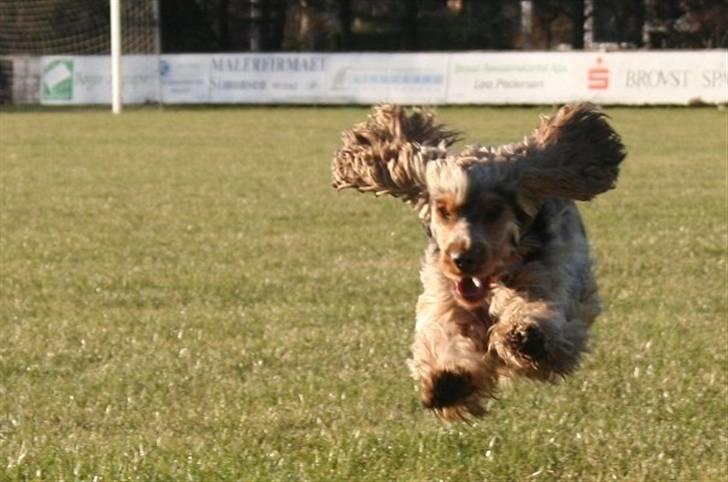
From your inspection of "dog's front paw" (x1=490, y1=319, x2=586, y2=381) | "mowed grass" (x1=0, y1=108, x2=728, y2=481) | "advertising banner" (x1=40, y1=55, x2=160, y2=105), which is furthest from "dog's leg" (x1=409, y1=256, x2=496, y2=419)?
"advertising banner" (x1=40, y1=55, x2=160, y2=105)

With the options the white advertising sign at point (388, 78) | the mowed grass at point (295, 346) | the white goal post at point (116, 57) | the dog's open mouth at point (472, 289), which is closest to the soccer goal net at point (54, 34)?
the white goal post at point (116, 57)

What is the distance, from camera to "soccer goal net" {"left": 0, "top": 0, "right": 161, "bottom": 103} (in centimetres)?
4447

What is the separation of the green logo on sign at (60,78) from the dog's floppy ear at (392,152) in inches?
1509

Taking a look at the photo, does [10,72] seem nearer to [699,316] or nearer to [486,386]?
[699,316]

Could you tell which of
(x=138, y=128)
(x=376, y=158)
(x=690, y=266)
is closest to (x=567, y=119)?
(x=376, y=158)

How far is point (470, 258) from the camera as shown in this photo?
5066mm

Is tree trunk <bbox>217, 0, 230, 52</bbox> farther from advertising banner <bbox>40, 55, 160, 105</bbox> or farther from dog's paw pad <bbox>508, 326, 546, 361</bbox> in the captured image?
dog's paw pad <bbox>508, 326, 546, 361</bbox>

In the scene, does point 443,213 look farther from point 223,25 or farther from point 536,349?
point 223,25

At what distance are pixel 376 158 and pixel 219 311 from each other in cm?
434

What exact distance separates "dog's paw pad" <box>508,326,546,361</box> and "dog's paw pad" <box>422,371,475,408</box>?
228mm

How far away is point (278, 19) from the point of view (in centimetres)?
5366

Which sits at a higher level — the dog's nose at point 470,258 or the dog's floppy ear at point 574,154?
the dog's floppy ear at point 574,154

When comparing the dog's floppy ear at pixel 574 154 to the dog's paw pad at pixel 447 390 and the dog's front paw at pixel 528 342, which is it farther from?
the dog's paw pad at pixel 447 390

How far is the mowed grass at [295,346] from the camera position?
615 centimetres
